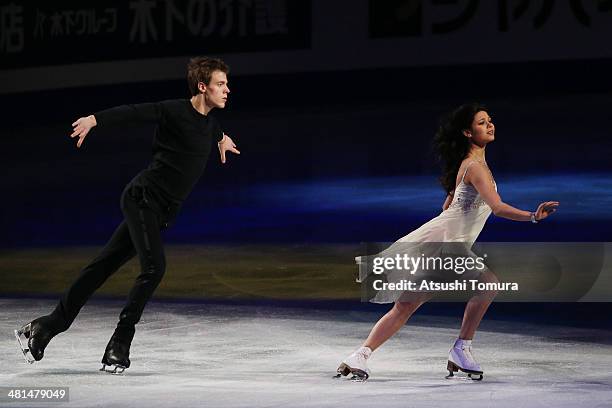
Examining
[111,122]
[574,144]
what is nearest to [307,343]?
[111,122]

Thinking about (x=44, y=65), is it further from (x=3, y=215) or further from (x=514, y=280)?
(x=514, y=280)

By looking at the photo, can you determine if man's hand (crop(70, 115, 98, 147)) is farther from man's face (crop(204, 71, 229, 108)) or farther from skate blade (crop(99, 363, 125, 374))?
skate blade (crop(99, 363, 125, 374))

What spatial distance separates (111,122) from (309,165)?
353 inches

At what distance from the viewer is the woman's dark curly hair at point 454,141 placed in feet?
20.2

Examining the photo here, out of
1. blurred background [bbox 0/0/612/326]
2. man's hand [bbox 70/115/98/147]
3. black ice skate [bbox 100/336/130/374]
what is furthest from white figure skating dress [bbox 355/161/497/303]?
blurred background [bbox 0/0/612/326]

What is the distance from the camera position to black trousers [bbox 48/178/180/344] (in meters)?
6.18

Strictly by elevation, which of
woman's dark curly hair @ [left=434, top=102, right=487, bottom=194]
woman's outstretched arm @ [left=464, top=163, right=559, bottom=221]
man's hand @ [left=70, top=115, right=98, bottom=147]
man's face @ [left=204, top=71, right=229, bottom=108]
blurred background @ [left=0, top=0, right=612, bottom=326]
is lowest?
blurred background @ [left=0, top=0, right=612, bottom=326]

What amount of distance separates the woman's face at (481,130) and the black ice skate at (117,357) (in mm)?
1788

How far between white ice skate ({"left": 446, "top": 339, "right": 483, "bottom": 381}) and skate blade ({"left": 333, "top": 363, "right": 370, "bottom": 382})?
373 mm

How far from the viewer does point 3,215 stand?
41.4 ft

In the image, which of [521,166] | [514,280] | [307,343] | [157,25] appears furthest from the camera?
[157,25]

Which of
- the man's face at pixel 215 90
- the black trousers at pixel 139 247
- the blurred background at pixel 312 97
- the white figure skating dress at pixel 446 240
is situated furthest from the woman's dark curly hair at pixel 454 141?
the blurred background at pixel 312 97

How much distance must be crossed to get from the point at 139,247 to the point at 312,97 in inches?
570

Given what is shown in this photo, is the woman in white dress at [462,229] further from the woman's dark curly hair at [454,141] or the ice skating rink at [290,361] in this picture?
the ice skating rink at [290,361]
